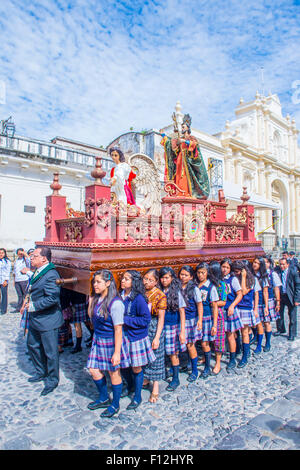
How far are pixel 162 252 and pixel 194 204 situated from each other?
1.66 m

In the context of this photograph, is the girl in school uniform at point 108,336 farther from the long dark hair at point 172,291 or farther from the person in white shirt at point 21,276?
the person in white shirt at point 21,276

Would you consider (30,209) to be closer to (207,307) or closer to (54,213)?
(54,213)

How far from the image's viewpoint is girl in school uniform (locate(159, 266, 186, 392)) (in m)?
4.10

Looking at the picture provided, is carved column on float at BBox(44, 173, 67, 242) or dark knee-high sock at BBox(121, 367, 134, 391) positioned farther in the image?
carved column on float at BBox(44, 173, 67, 242)

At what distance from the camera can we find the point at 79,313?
5.49 m

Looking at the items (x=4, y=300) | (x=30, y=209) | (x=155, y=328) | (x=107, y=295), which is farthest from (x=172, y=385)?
(x=30, y=209)

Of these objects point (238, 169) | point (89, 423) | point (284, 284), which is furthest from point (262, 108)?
point (89, 423)

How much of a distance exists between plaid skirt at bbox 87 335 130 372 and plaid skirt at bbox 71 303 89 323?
6.65 feet

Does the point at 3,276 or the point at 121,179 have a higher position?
the point at 121,179

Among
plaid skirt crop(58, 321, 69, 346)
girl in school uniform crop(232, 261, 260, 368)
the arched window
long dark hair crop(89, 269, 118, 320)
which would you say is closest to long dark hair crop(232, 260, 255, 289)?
girl in school uniform crop(232, 261, 260, 368)

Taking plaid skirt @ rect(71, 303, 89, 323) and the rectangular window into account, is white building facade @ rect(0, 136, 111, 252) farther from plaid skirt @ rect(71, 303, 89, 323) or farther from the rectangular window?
plaid skirt @ rect(71, 303, 89, 323)

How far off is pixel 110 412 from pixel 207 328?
1.95 meters

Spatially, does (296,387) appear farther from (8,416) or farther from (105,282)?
(8,416)

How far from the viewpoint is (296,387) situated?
4176mm
